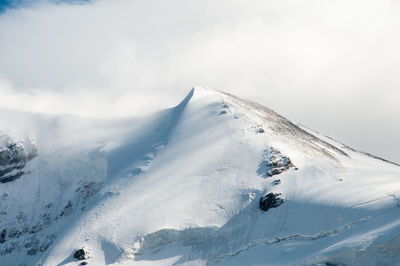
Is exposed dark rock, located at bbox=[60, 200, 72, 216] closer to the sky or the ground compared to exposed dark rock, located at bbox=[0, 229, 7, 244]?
closer to the sky

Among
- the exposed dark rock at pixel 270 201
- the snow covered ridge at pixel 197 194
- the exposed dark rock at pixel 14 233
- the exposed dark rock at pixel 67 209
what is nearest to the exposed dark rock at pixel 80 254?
the snow covered ridge at pixel 197 194

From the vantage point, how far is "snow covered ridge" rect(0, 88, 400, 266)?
329ft

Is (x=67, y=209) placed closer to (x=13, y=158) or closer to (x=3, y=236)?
(x=3, y=236)

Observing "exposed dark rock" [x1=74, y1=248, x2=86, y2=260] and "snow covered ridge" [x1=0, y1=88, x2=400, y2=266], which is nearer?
"snow covered ridge" [x1=0, y1=88, x2=400, y2=266]

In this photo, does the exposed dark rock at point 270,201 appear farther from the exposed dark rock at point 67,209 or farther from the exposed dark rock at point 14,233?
the exposed dark rock at point 14,233

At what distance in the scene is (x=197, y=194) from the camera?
115 metres

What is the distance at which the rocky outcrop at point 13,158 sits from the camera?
143 m

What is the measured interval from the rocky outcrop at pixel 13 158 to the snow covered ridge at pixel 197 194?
27cm

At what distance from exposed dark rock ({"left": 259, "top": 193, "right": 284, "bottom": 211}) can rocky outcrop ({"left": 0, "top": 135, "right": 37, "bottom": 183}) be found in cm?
5480

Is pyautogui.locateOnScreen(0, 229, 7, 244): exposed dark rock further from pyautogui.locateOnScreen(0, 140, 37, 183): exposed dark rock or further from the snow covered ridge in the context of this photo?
pyautogui.locateOnScreen(0, 140, 37, 183): exposed dark rock

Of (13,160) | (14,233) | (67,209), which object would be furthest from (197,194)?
(13,160)

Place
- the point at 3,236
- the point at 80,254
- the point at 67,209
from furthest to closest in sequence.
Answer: the point at 3,236
the point at 67,209
the point at 80,254

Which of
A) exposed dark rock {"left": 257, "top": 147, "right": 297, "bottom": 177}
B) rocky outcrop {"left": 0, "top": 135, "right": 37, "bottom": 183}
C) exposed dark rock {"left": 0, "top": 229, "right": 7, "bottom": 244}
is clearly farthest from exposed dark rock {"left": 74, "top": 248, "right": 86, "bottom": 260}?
rocky outcrop {"left": 0, "top": 135, "right": 37, "bottom": 183}

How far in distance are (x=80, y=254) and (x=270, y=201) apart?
29.3 meters
